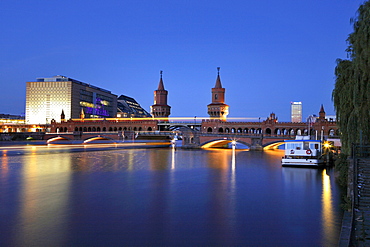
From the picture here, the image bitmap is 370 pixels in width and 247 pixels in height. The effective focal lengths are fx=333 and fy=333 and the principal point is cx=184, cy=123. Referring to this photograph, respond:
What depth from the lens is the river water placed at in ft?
38.0

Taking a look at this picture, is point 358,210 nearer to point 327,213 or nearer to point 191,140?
point 327,213

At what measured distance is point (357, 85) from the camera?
1574cm

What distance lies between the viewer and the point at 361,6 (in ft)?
51.2

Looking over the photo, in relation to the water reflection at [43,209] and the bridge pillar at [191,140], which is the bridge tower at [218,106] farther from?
the water reflection at [43,209]

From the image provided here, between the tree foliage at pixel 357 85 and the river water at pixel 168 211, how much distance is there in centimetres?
393

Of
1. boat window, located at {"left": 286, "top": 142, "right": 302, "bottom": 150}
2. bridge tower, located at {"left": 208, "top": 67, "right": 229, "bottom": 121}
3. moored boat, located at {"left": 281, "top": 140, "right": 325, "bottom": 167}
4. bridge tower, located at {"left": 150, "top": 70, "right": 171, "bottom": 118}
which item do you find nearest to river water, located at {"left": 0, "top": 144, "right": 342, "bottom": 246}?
moored boat, located at {"left": 281, "top": 140, "right": 325, "bottom": 167}

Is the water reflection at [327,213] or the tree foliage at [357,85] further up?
the tree foliage at [357,85]

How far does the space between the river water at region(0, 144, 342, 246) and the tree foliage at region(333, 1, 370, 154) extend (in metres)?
3.93

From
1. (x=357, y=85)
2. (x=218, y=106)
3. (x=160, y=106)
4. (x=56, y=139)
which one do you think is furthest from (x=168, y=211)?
(x=160, y=106)

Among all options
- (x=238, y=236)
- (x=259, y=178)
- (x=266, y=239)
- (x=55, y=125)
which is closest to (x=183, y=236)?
(x=238, y=236)

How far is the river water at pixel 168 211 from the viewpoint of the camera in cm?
1157

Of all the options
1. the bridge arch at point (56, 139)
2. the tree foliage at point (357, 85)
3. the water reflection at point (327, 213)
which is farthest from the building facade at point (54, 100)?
the tree foliage at point (357, 85)

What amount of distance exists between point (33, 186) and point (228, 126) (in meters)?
68.4

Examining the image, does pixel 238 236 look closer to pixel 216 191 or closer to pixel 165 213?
pixel 165 213
